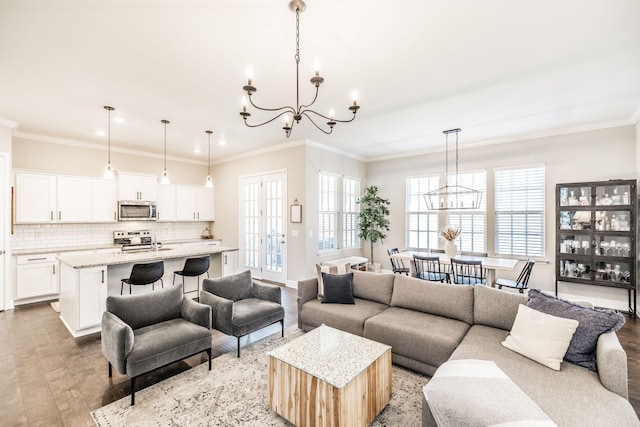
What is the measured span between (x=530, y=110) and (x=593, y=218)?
6.62 feet

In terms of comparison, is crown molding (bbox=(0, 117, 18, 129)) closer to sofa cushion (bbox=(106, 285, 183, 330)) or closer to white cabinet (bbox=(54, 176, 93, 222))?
white cabinet (bbox=(54, 176, 93, 222))

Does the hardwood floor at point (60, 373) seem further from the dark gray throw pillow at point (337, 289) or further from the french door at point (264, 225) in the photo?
the french door at point (264, 225)

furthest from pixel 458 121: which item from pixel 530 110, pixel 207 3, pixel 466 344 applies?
pixel 207 3

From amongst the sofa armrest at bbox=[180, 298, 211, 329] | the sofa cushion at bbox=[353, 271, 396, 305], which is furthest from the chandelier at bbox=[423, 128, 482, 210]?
the sofa armrest at bbox=[180, 298, 211, 329]

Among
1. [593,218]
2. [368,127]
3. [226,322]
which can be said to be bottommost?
[226,322]

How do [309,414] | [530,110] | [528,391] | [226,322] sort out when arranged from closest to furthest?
1. [528,391]
2. [309,414]
3. [226,322]
4. [530,110]

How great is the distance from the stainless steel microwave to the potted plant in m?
4.64

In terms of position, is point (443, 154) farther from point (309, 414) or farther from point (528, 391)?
point (309, 414)

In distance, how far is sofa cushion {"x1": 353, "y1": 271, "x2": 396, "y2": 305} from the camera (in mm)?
3492

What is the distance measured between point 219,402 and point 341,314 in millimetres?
1408

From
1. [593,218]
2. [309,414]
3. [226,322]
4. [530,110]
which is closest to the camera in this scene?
[309,414]

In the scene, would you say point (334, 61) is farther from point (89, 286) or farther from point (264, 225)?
point (264, 225)

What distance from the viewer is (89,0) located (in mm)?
2062

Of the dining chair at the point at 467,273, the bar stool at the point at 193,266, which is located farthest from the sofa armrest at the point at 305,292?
the dining chair at the point at 467,273
